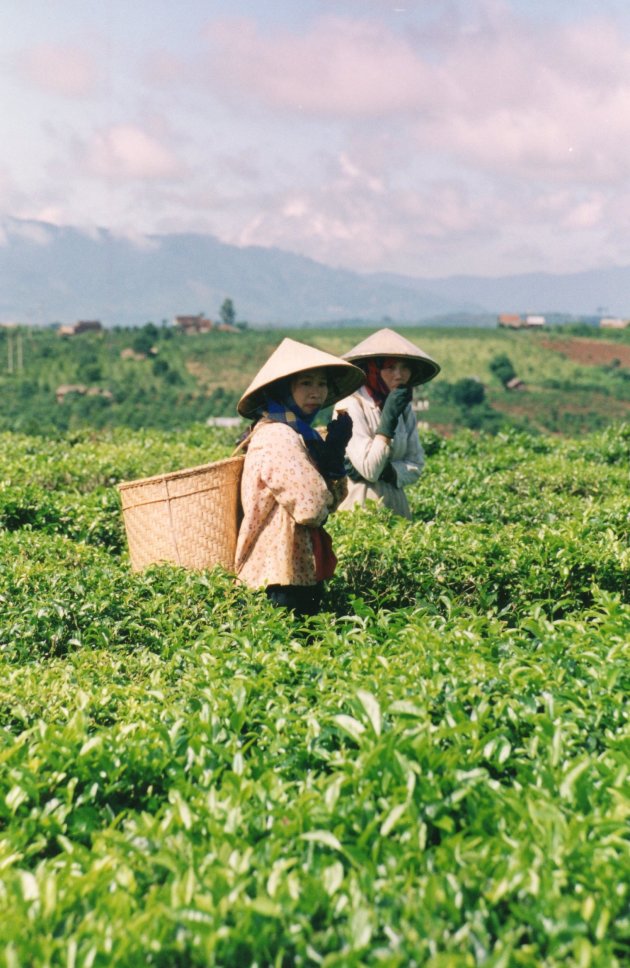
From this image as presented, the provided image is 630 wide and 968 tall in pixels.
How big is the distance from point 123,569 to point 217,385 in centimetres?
6653

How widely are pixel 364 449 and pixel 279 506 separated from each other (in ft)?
5.00

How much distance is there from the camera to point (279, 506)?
4.47 meters

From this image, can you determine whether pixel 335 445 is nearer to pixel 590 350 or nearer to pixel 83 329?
pixel 590 350

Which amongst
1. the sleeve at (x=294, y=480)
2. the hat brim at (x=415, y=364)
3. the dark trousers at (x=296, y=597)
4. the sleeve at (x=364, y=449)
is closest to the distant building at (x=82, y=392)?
the hat brim at (x=415, y=364)

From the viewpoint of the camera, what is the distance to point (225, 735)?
118 inches

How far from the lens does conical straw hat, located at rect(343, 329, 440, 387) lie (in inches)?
234

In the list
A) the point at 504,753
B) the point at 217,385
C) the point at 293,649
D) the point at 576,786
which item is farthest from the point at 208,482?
the point at 217,385

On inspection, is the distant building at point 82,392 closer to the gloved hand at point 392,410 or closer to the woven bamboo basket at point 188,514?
the gloved hand at point 392,410

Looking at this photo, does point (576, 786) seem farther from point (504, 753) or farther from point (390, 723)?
point (390, 723)

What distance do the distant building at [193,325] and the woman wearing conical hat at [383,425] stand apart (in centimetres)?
9617

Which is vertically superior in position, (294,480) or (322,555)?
(294,480)

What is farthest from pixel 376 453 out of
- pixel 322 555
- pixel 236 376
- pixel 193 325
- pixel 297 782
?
pixel 193 325

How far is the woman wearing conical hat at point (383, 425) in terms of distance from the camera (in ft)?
19.2

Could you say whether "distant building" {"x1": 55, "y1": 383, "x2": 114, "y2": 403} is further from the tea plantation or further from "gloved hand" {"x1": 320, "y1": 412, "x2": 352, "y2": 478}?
the tea plantation
